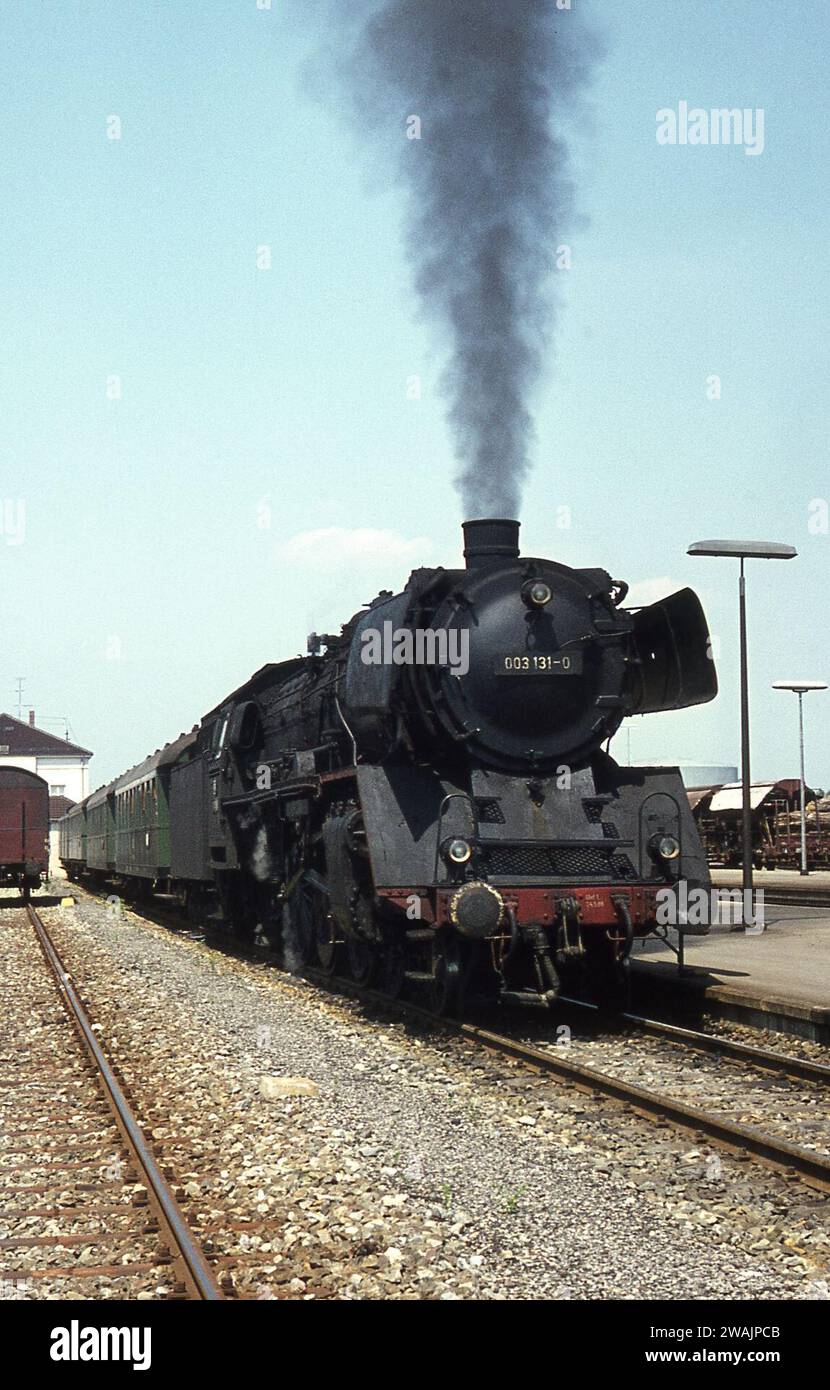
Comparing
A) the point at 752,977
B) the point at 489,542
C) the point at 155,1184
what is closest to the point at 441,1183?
the point at 155,1184

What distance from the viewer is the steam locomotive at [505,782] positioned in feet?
31.9

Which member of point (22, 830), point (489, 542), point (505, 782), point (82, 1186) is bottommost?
point (82, 1186)

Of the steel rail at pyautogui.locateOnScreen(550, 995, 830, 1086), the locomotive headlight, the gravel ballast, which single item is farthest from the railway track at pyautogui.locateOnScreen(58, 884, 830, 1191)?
the locomotive headlight

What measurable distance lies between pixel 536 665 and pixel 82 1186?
5287 mm

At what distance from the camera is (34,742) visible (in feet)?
314

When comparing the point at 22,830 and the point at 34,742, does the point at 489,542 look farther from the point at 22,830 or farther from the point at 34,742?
the point at 34,742

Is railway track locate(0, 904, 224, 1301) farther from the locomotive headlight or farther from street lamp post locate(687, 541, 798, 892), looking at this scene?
street lamp post locate(687, 541, 798, 892)

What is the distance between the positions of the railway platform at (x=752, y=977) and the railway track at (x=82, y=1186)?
14.7 feet

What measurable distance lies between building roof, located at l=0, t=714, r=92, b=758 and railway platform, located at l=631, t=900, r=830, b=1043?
8406 centimetres

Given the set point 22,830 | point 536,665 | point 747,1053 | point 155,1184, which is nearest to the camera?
point 155,1184

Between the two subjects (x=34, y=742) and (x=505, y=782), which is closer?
(x=505, y=782)

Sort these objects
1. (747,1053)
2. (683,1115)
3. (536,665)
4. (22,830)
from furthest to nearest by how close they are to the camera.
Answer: (22,830), (536,665), (747,1053), (683,1115)

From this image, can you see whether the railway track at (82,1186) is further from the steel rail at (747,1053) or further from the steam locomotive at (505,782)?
the steel rail at (747,1053)
